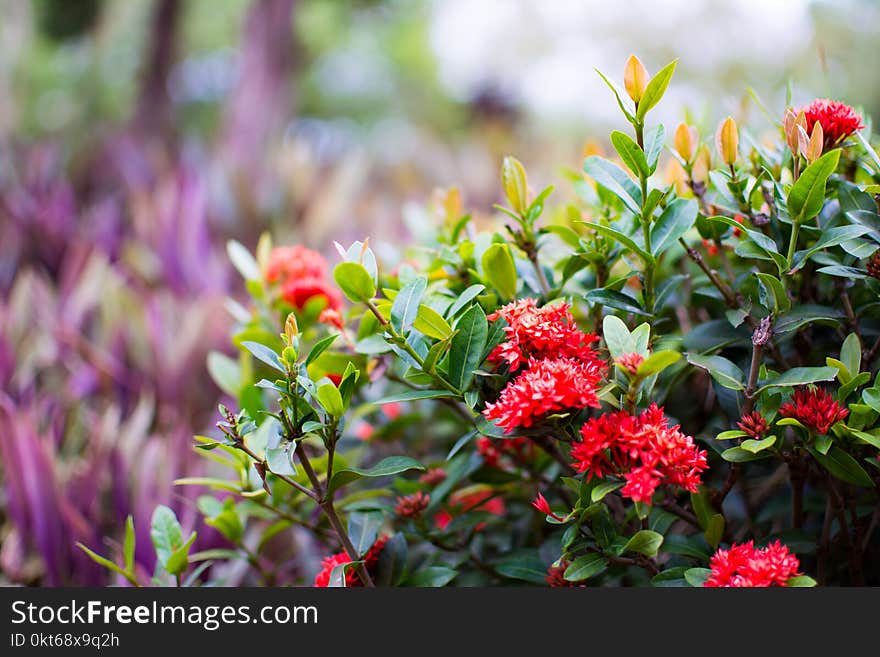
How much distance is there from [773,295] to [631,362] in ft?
0.45

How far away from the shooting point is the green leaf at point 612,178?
0.59 meters

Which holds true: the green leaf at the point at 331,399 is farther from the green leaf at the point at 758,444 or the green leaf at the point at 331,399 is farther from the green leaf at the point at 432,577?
the green leaf at the point at 758,444

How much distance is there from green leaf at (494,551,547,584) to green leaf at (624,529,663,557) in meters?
0.13

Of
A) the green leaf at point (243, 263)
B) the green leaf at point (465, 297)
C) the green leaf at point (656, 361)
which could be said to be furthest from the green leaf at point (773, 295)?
the green leaf at point (243, 263)

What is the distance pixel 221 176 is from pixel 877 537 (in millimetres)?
1749

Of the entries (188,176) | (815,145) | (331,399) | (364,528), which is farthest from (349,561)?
(188,176)

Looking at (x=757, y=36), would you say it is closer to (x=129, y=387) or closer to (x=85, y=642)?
(x=129, y=387)

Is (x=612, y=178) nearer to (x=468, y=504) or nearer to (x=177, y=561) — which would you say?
(x=468, y=504)

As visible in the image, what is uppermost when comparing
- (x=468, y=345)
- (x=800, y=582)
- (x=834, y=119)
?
(x=834, y=119)

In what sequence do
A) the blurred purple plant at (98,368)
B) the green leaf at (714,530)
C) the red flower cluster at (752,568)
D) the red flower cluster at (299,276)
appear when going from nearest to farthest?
the red flower cluster at (752,568), the green leaf at (714,530), the red flower cluster at (299,276), the blurred purple plant at (98,368)

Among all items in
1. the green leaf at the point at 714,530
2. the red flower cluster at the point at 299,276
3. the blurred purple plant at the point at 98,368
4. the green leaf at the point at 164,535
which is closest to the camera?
the green leaf at the point at 714,530

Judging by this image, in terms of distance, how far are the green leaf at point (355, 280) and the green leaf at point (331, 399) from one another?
8cm

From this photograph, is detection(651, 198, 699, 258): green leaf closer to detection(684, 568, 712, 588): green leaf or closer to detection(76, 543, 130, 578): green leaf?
detection(684, 568, 712, 588): green leaf

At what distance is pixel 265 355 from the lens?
554 mm
